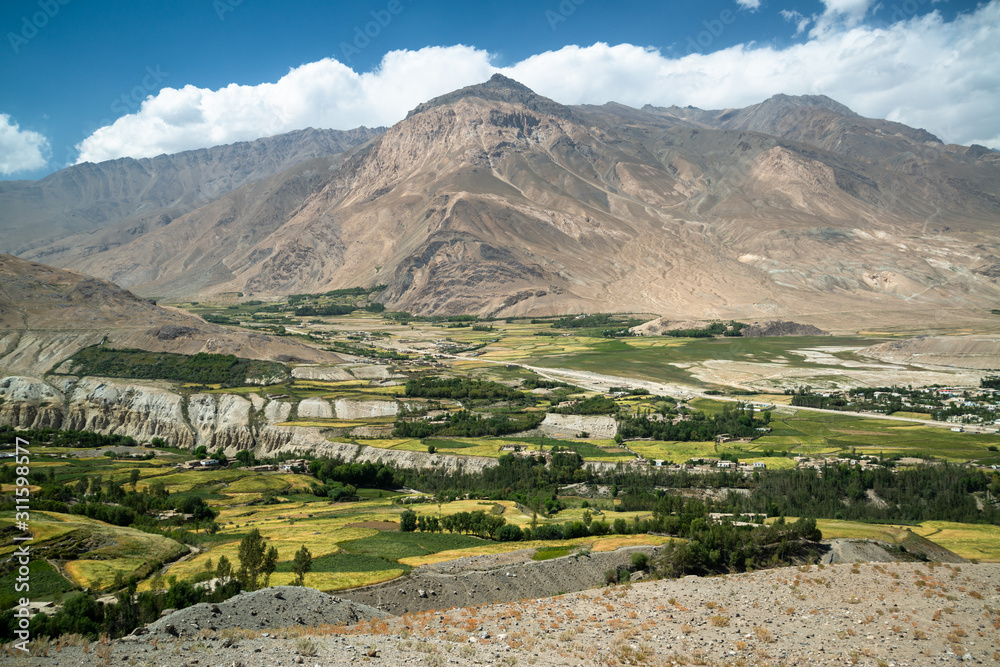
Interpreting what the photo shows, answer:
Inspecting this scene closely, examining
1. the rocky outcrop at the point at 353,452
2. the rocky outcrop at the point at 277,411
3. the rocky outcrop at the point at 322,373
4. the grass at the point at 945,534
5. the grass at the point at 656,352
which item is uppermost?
the grass at the point at 656,352

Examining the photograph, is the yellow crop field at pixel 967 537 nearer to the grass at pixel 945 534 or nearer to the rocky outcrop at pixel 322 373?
the grass at pixel 945 534

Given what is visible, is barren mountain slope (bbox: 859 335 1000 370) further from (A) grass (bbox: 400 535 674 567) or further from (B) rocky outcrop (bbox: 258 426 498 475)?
(A) grass (bbox: 400 535 674 567)

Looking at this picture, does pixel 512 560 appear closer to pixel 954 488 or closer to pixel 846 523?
pixel 846 523

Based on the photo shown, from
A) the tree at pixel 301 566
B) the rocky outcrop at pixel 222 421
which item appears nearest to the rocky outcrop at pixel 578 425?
the rocky outcrop at pixel 222 421

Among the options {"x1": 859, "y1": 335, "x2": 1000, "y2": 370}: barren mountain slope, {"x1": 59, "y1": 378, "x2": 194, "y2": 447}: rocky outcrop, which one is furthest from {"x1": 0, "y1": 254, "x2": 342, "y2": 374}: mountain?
{"x1": 859, "y1": 335, "x2": 1000, "y2": 370}: barren mountain slope

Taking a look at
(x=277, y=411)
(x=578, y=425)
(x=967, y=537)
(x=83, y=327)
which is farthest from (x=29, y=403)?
(x=967, y=537)

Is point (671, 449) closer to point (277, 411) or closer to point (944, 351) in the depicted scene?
point (277, 411)
